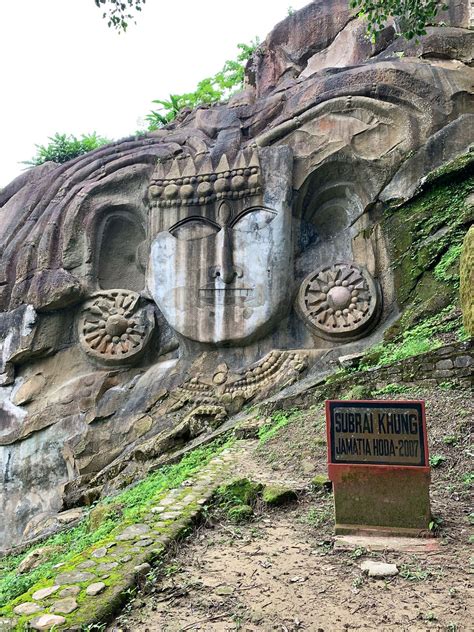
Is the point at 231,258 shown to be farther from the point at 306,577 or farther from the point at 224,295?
the point at 306,577

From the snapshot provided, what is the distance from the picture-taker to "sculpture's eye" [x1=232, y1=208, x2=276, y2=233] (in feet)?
33.2

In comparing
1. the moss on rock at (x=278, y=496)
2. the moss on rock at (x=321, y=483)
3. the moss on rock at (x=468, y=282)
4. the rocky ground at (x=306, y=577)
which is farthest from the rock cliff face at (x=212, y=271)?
the rocky ground at (x=306, y=577)

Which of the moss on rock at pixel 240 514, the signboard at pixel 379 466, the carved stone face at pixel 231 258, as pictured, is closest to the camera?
the signboard at pixel 379 466

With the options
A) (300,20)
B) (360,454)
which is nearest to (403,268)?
→ (360,454)

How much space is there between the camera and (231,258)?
10.1 m

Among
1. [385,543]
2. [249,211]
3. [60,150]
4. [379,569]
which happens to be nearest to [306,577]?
[379,569]

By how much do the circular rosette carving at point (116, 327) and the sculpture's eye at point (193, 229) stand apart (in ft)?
4.77

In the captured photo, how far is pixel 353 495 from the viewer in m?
3.87

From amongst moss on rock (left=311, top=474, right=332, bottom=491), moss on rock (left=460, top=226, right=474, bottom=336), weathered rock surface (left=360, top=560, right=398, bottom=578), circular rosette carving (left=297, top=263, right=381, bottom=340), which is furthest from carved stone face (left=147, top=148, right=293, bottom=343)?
weathered rock surface (left=360, top=560, right=398, bottom=578)

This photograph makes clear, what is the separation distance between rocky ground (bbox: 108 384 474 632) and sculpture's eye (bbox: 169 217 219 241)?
629 centimetres

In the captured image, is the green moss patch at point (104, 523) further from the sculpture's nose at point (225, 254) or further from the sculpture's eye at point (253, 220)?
the sculpture's eye at point (253, 220)

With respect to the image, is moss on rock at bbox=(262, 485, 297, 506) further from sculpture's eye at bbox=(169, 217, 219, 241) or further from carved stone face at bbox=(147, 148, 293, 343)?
sculpture's eye at bbox=(169, 217, 219, 241)

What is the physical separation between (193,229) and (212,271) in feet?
2.91

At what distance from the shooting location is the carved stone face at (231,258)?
9.98 metres
